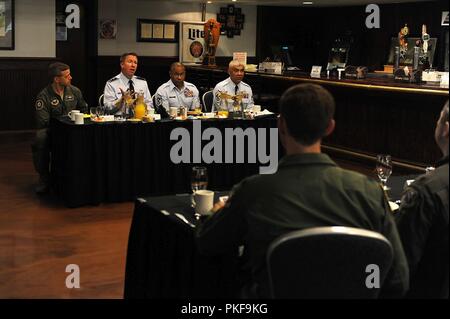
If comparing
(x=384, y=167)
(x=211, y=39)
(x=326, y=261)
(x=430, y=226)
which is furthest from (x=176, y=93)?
(x=211, y=39)

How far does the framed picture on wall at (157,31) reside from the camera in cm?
1239

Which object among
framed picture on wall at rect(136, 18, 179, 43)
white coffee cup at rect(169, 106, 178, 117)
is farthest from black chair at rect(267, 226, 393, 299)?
framed picture on wall at rect(136, 18, 179, 43)

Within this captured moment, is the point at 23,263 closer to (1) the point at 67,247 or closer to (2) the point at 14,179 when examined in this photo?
(1) the point at 67,247

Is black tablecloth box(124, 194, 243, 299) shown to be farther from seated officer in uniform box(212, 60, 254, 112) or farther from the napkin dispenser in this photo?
the napkin dispenser

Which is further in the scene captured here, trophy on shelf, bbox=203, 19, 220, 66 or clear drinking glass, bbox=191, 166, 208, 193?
trophy on shelf, bbox=203, 19, 220, 66

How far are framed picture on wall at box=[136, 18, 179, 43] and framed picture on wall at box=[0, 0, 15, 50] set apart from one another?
8.69 feet

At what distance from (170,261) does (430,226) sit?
1166mm

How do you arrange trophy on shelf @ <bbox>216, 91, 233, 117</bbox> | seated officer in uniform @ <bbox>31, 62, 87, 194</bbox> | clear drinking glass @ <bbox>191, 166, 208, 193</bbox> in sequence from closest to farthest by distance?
clear drinking glass @ <bbox>191, 166, 208, 193</bbox> → seated officer in uniform @ <bbox>31, 62, 87, 194</bbox> → trophy on shelf @ <bbox>216, 91, 233, 117</bbox>

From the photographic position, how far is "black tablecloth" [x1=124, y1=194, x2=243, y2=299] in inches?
102

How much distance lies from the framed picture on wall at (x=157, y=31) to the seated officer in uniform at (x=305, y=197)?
10.6 meters

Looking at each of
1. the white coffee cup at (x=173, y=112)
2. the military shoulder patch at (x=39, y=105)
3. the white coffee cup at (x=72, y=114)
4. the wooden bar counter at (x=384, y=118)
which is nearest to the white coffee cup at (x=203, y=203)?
the white coffee cup at (x=72, y=114)

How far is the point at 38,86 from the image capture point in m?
10.7

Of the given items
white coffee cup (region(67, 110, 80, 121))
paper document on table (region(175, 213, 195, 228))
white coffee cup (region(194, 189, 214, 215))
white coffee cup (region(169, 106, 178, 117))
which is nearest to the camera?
paper document on table (region(175, 213, 195, 228))
